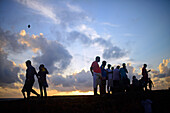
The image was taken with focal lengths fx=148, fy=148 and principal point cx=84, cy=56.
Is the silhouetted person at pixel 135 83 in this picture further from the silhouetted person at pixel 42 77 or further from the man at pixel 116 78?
the silhouetted person at pixel 42 77

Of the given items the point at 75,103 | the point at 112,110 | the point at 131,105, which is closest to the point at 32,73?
the point at 75,103

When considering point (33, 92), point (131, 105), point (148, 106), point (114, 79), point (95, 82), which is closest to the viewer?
point (148, 106)

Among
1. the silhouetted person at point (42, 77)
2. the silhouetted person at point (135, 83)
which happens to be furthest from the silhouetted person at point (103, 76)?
the silhouetted person at point (135, 83)

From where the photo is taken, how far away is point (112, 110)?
6.00 meters

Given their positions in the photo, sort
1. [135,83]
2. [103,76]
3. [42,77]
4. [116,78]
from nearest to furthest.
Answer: [42,77], [103,76], [116,78], [135,83]

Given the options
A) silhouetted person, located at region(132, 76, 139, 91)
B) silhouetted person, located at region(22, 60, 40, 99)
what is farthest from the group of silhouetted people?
silhouetted person, located at region(132, 76, 139, 91)

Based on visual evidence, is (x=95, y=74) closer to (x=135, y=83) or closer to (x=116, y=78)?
(x=116, y=78)

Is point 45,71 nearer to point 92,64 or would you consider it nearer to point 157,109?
point 92,64

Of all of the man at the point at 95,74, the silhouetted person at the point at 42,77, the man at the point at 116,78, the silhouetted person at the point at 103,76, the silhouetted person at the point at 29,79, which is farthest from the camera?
the man at the point at 116,78

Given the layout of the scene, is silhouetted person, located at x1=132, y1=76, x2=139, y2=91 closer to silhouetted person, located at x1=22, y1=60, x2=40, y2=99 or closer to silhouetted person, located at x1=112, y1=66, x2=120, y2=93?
silhouetted person, located at x1=112, y1=66, x2=120, y2=93

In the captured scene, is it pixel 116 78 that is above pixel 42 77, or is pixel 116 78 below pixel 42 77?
below

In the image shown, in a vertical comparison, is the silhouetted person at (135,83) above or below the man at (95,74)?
below

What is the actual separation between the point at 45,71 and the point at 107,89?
4791 millimetres

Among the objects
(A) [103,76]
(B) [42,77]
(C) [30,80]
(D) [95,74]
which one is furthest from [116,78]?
(C) [30,80]
